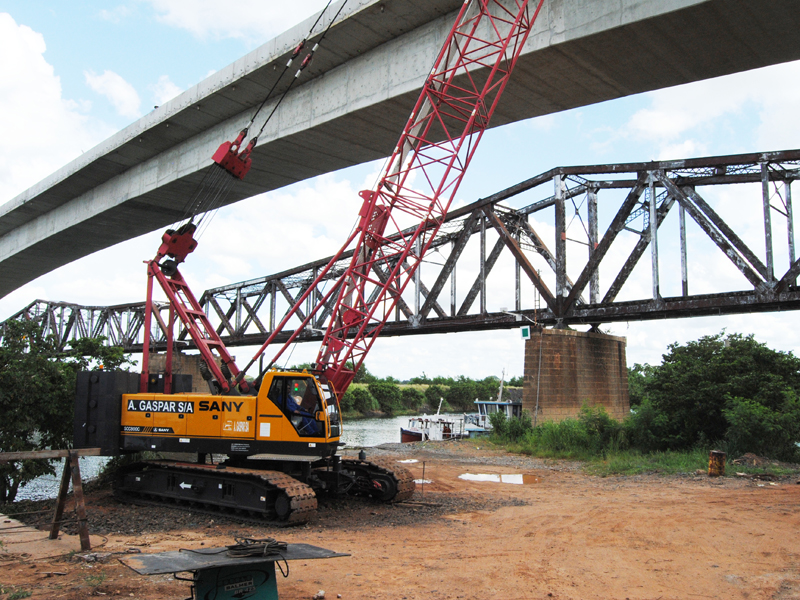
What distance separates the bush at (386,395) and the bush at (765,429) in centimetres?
6613

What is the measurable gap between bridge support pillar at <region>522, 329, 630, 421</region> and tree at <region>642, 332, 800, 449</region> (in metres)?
3.10

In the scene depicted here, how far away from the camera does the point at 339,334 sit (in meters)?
16.8

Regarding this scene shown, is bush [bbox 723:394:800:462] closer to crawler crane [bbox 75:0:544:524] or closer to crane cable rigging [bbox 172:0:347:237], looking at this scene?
crawler crane [bbox 75:0:544:524]

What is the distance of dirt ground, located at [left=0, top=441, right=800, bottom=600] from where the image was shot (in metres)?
7.64

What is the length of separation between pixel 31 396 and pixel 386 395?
7045cm

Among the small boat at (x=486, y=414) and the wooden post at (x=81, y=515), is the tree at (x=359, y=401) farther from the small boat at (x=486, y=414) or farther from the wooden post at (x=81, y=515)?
the wooden post at (x=81, y=515)

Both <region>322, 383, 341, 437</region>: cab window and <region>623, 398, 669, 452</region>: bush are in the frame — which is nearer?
<region>322, 383, 341, 437</region>: cab window

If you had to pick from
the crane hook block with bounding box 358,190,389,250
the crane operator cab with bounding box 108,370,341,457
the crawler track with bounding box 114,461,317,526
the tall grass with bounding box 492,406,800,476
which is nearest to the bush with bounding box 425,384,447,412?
the tall grass with bounding box 492,406,800,476

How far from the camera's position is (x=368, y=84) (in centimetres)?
1731

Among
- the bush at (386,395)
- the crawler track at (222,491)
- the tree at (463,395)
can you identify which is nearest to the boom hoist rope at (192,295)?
the crawler track at (222,491)

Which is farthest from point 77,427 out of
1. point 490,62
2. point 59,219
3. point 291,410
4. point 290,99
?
point 59,219

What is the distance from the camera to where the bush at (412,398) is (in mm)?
89375

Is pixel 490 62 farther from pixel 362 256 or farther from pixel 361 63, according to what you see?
pixel 362 256

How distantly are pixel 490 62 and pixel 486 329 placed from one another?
1771 centimetres
